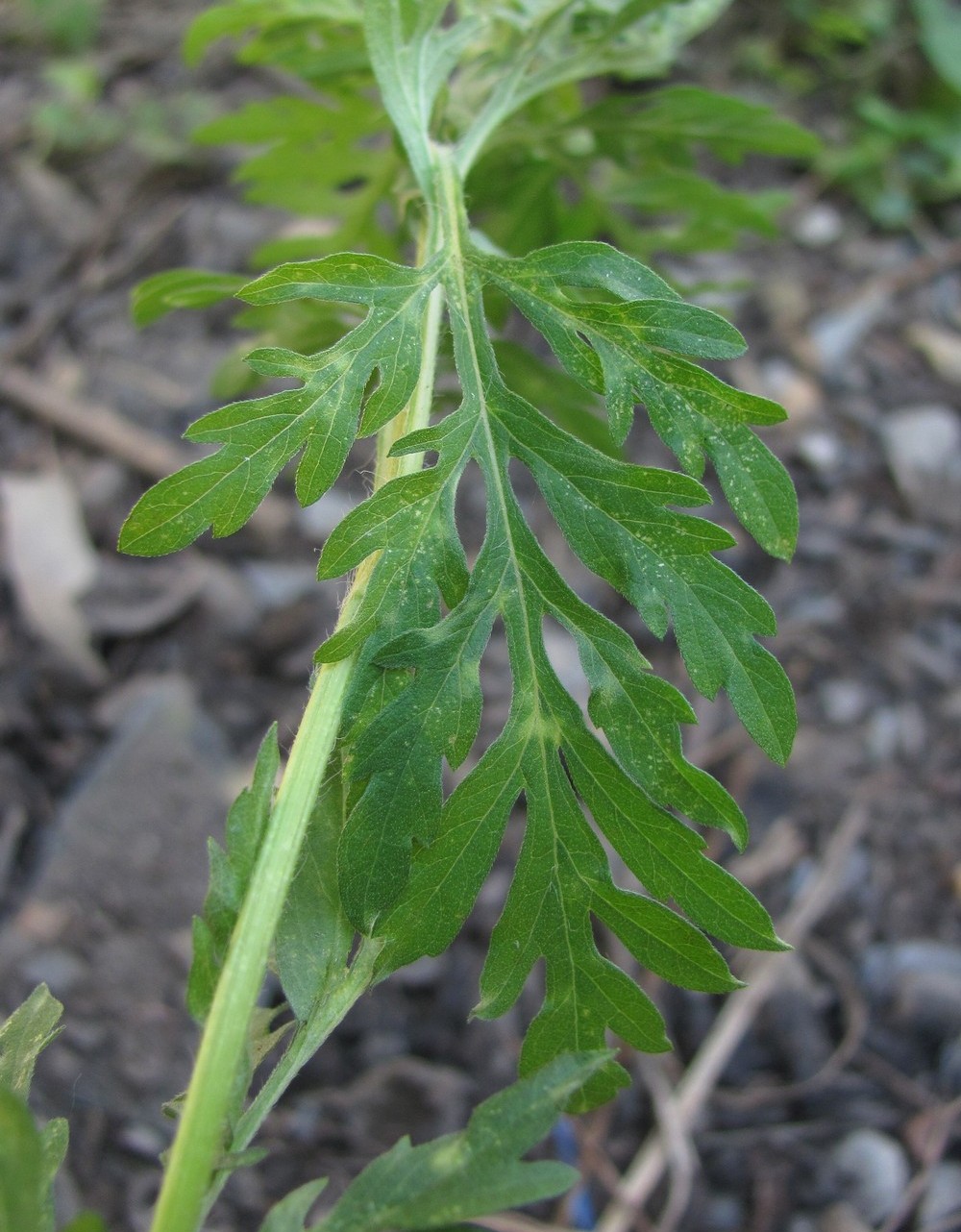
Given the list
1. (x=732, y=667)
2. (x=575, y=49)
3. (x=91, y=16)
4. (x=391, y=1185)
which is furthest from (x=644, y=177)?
(x=91, y=16)

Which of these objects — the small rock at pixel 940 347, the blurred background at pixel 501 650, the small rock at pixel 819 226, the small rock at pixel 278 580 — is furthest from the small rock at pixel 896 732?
the small rock at pixel 819 226

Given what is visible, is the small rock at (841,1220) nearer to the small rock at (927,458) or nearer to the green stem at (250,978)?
the green stem at (250,978)

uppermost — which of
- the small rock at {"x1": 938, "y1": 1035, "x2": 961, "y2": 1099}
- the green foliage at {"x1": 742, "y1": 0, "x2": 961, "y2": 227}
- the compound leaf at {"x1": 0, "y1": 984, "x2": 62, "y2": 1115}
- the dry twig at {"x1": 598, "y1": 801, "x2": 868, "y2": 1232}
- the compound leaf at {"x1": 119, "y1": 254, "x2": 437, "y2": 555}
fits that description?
the compound leaf at {"x1": 119, "y1": 254, "x2": 437, "y2": 555}

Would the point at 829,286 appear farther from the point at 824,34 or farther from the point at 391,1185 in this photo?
the point at 391,1185

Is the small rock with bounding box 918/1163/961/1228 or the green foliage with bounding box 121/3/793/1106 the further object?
the small rock with bounding box 918/1163/961/1228

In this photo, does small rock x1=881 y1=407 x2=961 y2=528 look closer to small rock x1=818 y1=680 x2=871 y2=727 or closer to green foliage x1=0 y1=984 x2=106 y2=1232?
small rock x1=818 y1=680 x2=871 y2=727

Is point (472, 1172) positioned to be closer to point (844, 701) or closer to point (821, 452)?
point (844, 701)

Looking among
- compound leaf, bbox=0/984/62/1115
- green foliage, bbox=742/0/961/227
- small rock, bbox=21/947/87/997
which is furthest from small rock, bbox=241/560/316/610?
green foliage, bbox=742/0/961/227

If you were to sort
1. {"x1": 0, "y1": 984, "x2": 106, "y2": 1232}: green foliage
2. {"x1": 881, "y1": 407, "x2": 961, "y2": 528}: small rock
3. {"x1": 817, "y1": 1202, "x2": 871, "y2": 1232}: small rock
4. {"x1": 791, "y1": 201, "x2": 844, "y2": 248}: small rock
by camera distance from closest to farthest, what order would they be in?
{"x1": 0, "y1": 984, "x2": 106, "y2": 1232}: green foliage < {"x1": 817, "y1": 1202, "x2": 871, "y2": 1232}: small rock < {"x1": 881, "y1": 407, "x2": 961, "y2": 528}: small rock < {"x1": 791, "y1": 201, "x2": 844, "y2": 248}: small rock
